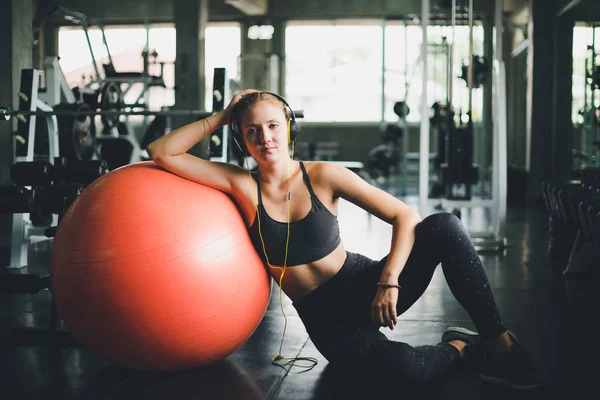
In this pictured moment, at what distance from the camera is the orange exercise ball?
5.18ft

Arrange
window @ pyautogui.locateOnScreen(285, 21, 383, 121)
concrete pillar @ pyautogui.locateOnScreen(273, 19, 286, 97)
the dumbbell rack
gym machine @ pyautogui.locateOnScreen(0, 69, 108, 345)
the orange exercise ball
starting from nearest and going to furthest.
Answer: the orange exercise ball → gym machine @ pyautogui.locateOnScreen(0, 69, 108, 345) → the dumbbell rack → concrete pillar @ pyautogui.locateOnScreen(273, 19, 286, 97) → window @ pyautogui.locateOnScreen(285, 21, 383, 121)

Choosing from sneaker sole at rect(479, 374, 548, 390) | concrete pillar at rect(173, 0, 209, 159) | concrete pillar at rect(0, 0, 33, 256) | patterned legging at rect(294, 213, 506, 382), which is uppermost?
concrete pillar at rect(173, 0, 209, 159)

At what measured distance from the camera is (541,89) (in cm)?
766

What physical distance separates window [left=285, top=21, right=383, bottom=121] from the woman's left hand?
34.8 feet

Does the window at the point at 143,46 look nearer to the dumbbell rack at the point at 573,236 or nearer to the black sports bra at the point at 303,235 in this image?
the dumbbell rack at the point at 573,236

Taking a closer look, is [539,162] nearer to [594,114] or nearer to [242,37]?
Answer: [594,114]

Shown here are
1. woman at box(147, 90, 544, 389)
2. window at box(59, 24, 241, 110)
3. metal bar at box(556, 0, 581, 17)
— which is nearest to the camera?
woman at box(147, 90, 544, 389)

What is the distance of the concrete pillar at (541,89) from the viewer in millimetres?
7633

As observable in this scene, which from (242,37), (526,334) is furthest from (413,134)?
(526,334)

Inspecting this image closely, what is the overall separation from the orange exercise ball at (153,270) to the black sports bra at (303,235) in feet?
0.19

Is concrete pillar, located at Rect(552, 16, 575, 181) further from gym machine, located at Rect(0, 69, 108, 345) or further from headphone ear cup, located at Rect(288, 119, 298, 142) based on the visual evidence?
headphone ear cup, located at Rect(288, 119, 298, 142)

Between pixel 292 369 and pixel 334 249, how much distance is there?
0.38 metres

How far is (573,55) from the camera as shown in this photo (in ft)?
24.7

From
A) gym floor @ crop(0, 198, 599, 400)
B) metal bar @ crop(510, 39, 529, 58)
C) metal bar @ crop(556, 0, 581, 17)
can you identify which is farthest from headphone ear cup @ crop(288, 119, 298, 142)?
metal bar @ crop(510, 39, 529, 58)
